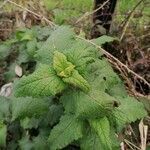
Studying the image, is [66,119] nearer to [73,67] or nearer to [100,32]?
[73,67]

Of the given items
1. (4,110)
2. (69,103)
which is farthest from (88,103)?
(4,110)

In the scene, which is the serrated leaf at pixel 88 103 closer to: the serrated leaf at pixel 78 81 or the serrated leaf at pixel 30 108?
the serrated leaf at pixel 78 81

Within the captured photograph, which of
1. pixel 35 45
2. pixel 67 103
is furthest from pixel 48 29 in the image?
pixel 67 103

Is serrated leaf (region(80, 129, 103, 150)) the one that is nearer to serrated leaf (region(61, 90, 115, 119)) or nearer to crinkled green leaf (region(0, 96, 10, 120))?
serrated leaf (region(61, 90, 115, 119))

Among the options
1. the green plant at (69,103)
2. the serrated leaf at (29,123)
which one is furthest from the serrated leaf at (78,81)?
the serrated leaf at (29,123)

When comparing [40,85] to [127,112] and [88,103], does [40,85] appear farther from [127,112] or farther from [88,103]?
[127,112]

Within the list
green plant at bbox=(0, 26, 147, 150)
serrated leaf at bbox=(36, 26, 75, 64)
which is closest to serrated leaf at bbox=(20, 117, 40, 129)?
green plant at bbox=(0, 26, 147, 150)
